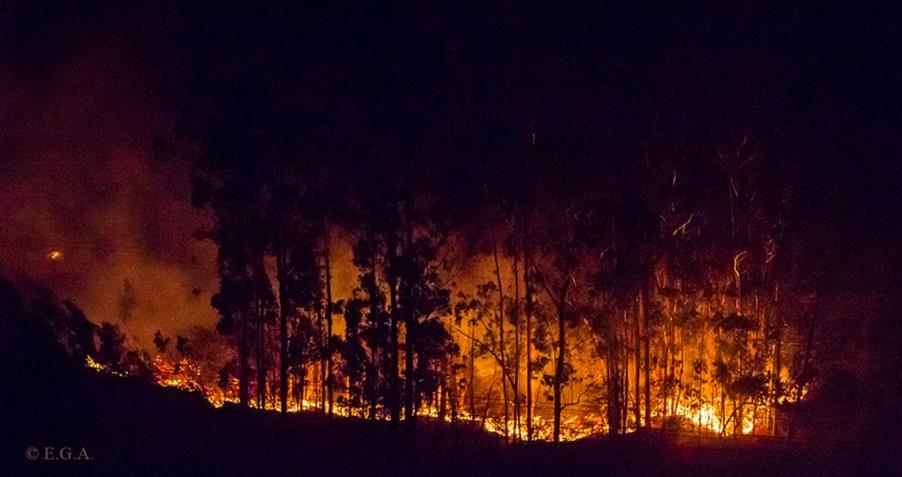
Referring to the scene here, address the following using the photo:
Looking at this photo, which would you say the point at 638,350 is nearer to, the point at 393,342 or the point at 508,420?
the point at 508,420

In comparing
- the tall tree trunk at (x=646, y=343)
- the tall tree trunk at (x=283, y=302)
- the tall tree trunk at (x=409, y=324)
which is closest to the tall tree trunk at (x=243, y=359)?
the tall tree trunk at (x=283, y=302)

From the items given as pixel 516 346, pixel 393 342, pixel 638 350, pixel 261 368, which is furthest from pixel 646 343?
pixel 261 368

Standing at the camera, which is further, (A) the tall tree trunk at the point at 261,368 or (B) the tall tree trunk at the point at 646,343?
(A) the tall tree trunk at the point at 261,368

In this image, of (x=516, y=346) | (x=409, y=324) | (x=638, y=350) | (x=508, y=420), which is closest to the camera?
(x=409, y=324)

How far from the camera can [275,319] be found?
18172mm

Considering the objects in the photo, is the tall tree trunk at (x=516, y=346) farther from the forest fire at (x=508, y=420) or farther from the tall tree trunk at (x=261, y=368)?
the tall tree trunk at (x=261, y=368)

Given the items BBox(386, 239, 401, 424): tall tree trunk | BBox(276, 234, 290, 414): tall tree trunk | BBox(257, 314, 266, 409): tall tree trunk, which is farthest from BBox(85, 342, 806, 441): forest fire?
BBox(276, 234, 290, 414): tall tree trunk

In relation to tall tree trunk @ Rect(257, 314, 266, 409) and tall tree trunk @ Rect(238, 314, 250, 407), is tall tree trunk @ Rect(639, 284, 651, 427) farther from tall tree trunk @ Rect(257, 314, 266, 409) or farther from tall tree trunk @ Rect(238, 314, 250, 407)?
tall tree trunk @ Rect(238, 314, 250, 407)

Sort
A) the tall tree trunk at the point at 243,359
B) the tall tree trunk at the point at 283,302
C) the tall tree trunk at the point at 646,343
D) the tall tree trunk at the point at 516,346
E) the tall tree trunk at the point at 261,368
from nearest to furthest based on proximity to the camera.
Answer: the tall tree trunk at the point at 646,343, the tall tree trunk at the point at 516,346, the tall tree trunk at the point at 283,302, the tall tree trunk at the point at 243,359, the tall tree trunk at the point at 261,368

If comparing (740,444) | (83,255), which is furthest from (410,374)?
(83,255)

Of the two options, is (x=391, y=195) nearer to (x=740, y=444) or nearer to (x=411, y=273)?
(x=411, y=273)

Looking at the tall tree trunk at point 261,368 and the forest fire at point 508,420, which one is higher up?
the tall tree trunk at point 261,368

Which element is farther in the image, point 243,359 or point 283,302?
point 243,359

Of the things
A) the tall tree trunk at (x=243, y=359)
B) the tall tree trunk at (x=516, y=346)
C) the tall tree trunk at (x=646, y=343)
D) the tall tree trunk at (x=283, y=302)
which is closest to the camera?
the tall tree trunk at (x=646, y=343)
